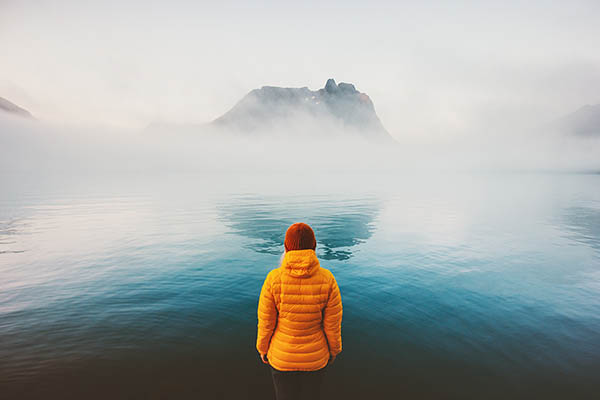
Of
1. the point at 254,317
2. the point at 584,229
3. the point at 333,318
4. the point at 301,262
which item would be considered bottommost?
the point at 584,229

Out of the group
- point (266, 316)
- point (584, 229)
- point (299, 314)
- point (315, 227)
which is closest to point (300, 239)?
point (299, 314)

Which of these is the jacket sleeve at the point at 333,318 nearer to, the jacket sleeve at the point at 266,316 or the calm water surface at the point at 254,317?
the jacket sleeve at the point at 266,316

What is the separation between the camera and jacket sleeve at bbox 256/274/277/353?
393 centimetres

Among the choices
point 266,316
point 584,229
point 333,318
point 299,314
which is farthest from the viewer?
point 584,229

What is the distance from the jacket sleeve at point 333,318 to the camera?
4.06m

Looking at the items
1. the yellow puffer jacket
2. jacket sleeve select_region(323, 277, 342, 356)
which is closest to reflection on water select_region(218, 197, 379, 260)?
jacket sleeve select_region(323, 277, 342, 356)

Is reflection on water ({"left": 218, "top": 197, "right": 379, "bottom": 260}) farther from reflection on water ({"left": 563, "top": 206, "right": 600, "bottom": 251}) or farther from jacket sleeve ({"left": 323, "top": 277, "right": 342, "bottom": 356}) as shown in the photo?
reflection on water ({"left": 563, "top": 206, "right": 600, "bottom": 251})

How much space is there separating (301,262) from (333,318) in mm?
1124

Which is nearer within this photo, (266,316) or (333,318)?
(266,316)

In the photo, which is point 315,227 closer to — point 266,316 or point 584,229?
point 266,316

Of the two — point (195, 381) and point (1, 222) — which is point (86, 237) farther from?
point (195, 381)

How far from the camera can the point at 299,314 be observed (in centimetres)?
397

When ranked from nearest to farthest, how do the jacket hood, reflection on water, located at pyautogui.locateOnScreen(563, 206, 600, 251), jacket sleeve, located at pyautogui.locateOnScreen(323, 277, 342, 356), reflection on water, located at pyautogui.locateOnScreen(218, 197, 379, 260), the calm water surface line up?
1. the jacket hood
2. jacket sleeve, located at pyautogui.locateOnScreen(323, 277, 342, 356)
3. the calm water surface
4. reflection on water, located at pyautogui.locateOnScreen(218, 197, 379, 260)
5. reflection on water, located at pyautogui.locateOnScreen(563, 206, 600, 251)

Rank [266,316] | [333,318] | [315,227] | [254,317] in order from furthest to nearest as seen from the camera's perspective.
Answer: [315,227], [254,317], [333,318], [266,316]
